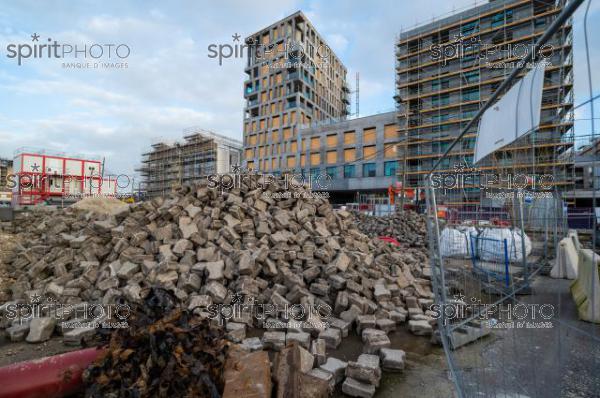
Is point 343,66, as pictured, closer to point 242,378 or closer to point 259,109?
point 259,109

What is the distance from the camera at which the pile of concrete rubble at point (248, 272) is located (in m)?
3.57

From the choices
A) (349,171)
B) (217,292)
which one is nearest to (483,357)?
(217,292)

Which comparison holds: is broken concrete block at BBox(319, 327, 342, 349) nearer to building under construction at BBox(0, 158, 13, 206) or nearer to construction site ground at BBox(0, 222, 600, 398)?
construction site ground at BBox(0, 222, 600, 398)

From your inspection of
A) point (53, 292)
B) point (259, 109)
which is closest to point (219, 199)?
point (53, 292)

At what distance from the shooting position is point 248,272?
464 centimetres

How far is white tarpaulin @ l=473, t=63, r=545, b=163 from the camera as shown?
60.7 inches

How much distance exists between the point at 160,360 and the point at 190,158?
187 ft

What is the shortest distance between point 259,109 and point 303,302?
169 feet

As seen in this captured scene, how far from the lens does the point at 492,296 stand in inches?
202

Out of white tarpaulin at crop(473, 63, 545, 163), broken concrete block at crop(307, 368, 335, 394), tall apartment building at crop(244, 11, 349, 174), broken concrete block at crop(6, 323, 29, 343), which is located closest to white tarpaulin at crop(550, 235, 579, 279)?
white tarpaulin at crop(473, 63, 545, 163)

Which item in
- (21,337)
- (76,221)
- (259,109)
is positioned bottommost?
(21,337)

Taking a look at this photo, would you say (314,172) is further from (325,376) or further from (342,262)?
(325,376)

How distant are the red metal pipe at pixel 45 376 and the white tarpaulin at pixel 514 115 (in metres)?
3.58

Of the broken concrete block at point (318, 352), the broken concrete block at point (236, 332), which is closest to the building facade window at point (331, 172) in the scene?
the broken concrete block at point (236, 332)
